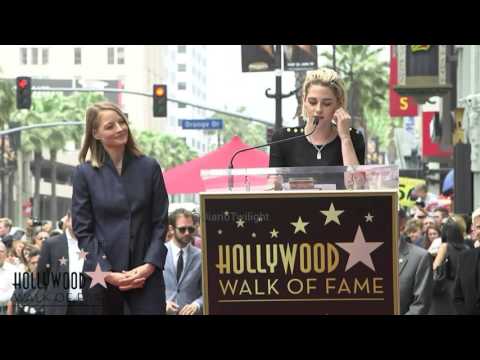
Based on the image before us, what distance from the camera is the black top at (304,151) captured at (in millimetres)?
5047

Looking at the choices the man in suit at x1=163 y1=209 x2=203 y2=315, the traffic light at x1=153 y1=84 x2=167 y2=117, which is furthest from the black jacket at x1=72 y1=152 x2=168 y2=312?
the traffic light at x1=153 y1=84 x2=167 y2=117

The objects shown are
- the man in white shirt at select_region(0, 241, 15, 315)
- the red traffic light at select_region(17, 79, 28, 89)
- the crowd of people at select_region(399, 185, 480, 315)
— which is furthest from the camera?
the red traffic light at select_region(17, 79, 28, 89)

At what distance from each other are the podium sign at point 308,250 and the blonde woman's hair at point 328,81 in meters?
0.78

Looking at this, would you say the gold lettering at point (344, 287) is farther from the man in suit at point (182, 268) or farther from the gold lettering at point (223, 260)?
the man in suit at point (182, 268)

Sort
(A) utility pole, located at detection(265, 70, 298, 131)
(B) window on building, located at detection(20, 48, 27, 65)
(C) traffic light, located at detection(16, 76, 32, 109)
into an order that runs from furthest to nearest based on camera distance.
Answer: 1. (B) window on building, located at detection(20, 48, 27, 65)
2. (C) traffic light, located at detection(16, 76, 32, 109)
3. (A) utility pole, located at detection(265, 70, 298, 131)

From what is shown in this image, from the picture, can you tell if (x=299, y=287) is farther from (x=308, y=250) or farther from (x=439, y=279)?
(x=439, y=279)

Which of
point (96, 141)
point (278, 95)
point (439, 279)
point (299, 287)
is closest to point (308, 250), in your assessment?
point (299, 287)

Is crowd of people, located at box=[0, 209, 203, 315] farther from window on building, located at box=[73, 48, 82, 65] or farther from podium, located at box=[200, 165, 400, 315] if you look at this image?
window on building, located at box=[73, 48, 82, 65]

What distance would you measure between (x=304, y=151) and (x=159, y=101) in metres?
35.8

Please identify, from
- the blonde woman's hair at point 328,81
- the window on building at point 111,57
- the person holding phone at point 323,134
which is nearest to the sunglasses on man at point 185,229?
the person holding phone at point 323,134

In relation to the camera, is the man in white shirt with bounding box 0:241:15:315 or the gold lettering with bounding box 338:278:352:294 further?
the man in white shirt with bounding box 0:241:15:315

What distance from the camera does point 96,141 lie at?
4914 mm

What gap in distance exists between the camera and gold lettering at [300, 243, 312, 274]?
4148mm
